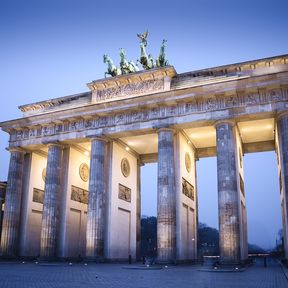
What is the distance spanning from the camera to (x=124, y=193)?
111ft

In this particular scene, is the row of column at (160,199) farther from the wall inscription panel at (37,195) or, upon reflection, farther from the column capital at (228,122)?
the wall inscription panel at (37,195)

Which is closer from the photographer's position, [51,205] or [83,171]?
[51,205]

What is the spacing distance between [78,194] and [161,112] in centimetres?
1222

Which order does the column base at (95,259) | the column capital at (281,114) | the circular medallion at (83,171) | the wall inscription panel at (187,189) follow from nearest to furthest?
the column capital at (281,114), the column base at (95,259), the wall inscription panel at (187,189), the circular medallion at (83,171)

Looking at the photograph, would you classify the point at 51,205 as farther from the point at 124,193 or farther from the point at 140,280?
the point at 140,280

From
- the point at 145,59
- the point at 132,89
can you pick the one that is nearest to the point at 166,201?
the point at 132,89

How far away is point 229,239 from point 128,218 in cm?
1259

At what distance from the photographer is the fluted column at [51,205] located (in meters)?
30.6

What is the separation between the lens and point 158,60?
107 ft

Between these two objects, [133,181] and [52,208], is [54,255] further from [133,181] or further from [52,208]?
[133,181]

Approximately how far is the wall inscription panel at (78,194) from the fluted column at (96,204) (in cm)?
482

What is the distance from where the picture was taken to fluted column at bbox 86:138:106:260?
Result: 94.3 ft

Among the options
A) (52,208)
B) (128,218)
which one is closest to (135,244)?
(128,218)

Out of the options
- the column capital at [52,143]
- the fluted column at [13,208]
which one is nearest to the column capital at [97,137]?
the column capital at [52,143]
